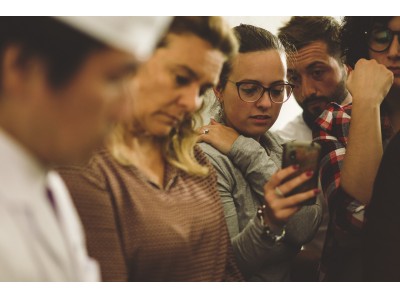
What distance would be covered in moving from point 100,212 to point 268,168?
1.16 feet

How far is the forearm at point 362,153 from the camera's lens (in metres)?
1.09

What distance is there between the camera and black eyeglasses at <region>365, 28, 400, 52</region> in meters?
1.11

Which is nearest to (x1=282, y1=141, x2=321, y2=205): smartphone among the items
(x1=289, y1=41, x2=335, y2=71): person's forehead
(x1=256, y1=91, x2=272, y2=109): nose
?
(x1=256, y1=91, x2=272, y2=109): nose

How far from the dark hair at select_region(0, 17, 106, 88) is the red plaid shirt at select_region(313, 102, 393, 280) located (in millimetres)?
630

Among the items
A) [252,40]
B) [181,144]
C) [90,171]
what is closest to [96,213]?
[90,171]

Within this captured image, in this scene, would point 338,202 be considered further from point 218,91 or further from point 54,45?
point 54,45

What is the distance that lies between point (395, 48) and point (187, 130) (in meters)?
0.44

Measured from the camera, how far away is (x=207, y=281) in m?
0.97

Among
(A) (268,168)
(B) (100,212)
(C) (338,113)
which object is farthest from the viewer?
(C) (338,113)

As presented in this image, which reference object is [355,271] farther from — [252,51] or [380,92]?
[252,51]

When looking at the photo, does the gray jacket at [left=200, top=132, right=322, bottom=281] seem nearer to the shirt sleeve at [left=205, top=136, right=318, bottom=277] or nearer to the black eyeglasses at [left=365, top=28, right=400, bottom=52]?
the shirt sleeve at [left=205, top=136, right=318, bottom=277]

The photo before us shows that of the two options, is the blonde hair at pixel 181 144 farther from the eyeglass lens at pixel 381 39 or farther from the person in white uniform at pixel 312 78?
the eyeglass lens at pixel 381 39
